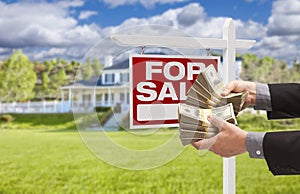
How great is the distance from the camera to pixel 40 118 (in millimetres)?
9453

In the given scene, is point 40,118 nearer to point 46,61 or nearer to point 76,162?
point 46,61

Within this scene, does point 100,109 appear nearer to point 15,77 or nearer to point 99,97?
point 99,97

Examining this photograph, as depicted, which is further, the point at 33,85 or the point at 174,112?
the point at 33,85

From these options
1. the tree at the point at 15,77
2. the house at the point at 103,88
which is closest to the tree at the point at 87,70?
the house at the point at 103,88

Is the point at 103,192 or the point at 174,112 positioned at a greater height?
the point at 174,112

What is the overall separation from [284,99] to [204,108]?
0.30m

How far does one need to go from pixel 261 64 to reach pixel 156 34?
27.2ft

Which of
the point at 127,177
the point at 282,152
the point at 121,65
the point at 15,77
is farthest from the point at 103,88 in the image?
the point at 15,77

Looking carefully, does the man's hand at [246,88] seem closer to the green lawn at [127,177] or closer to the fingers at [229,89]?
the fingers at [229,89]

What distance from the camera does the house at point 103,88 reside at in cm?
138

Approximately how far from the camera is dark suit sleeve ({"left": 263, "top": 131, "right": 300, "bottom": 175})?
99 centimetres

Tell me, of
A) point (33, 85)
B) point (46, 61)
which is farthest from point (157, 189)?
point (46, 61)

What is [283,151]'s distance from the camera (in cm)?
100

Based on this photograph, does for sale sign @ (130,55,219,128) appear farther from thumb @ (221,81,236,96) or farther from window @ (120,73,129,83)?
thumb @ (221,81,236,96)
